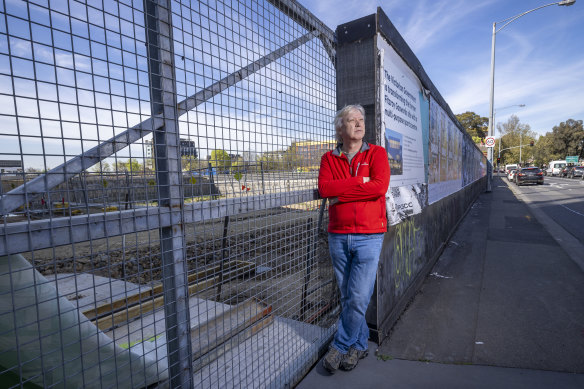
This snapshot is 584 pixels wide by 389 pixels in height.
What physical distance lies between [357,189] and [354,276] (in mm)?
673

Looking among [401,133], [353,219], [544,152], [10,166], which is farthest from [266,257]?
[544,152]

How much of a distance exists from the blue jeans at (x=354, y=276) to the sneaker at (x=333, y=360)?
0.04m

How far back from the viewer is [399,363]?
8.49 feet

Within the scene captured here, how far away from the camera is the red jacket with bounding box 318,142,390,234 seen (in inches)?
90.5

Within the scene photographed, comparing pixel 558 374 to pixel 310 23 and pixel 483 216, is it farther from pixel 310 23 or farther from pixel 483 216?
pixel 483 216

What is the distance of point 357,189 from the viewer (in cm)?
227

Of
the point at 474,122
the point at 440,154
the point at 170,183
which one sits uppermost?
the point at 474,122

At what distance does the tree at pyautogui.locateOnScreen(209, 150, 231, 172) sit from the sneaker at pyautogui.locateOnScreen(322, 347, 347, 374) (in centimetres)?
170

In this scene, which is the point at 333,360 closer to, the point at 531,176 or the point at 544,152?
the point at 531,176

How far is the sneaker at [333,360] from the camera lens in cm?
242

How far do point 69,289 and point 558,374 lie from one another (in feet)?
14.1

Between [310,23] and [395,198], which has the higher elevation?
[310,23]

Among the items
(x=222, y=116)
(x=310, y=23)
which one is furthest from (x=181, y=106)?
(x=310, y=23)

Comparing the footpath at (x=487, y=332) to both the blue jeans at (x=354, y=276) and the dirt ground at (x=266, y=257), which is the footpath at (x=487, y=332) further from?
the dirt ground at (x=266, y=257)
